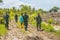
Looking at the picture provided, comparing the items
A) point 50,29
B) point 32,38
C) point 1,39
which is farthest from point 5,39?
point 50,29

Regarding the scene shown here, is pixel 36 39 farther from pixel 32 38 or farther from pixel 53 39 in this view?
pixel 53 39

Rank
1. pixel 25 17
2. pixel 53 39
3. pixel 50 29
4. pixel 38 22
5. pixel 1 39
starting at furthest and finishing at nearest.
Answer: pixel 50 29 → pixel 38 22 → pixel 25 17 → pixel 53 39 → pixel 1 39

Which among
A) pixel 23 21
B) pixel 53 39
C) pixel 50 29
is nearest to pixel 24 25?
pixel 23 21

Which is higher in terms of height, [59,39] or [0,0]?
[0,0]

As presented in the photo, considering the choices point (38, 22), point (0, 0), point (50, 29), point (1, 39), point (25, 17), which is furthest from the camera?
point (0, 0)

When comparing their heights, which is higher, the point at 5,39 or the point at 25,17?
the point at 25,17

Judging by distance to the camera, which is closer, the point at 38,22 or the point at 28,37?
the point at 28,37

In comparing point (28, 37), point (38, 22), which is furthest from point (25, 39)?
point (38, 22)

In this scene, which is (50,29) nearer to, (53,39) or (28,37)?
(53,39)

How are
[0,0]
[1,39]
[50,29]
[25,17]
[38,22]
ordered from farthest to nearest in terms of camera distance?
[0,0], [50,29], [38,22], [25,17], [1,39]

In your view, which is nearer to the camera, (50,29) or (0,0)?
(50,29)

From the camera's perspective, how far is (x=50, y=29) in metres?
30.5

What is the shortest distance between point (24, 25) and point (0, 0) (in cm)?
7058

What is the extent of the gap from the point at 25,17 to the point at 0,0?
71.4 m
